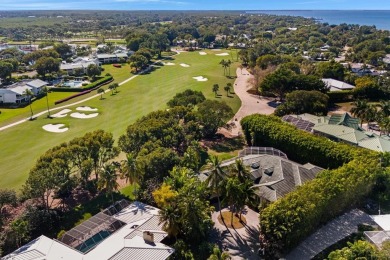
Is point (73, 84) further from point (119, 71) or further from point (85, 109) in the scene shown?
point (85, 109)

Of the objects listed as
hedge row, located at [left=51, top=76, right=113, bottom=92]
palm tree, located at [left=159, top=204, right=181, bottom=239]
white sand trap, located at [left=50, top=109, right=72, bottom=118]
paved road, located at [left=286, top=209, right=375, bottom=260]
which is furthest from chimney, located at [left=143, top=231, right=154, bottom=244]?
hedge row, located at [left=51, top=76, right=113, bottom=92]

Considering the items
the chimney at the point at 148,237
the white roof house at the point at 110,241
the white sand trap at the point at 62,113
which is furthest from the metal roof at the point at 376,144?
the white sand trap at the point at 62,113

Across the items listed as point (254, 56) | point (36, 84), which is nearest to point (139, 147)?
point (36, 84)

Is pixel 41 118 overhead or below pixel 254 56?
below

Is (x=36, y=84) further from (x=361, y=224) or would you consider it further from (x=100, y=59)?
(x=361, y=224)

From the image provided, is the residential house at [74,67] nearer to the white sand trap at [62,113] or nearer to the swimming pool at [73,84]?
the swimming pool at [73,84]

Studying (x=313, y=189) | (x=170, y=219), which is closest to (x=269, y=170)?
(x=313, y=189)

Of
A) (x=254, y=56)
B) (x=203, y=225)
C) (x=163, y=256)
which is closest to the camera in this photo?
(x=163, y=256)

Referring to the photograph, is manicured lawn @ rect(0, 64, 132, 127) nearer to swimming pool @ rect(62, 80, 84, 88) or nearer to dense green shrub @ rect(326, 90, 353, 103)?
swimming pool @ rect(62, 80, 84, 88)
